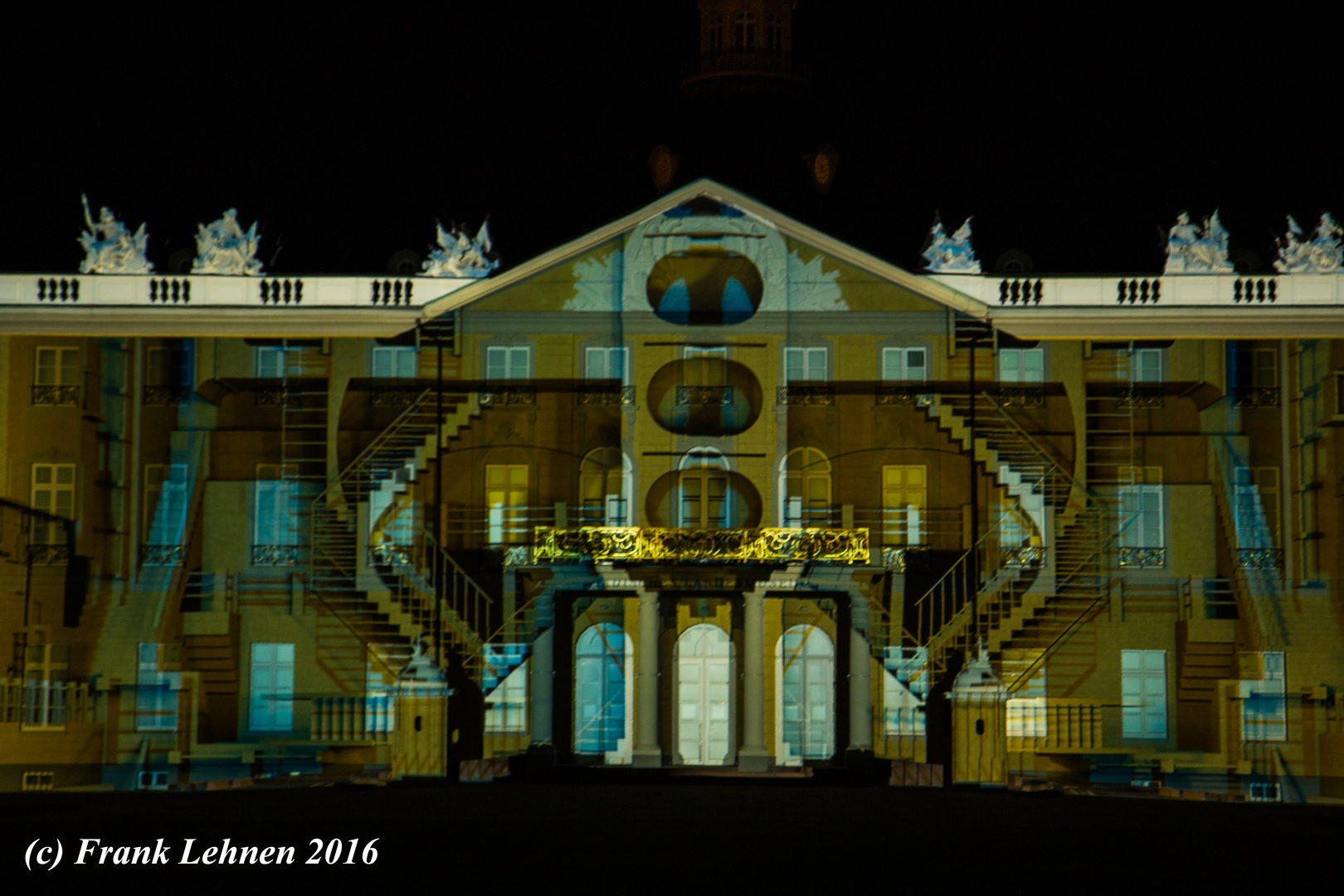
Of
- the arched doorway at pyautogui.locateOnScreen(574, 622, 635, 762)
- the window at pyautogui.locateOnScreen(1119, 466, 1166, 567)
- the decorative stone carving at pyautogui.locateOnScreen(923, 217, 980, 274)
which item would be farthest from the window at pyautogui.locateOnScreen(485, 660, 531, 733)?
the window at pyautogui.locateOnScreen(1119, 466, 1166, 567)

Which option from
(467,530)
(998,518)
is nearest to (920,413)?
(998,518)

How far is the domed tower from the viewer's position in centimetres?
5119

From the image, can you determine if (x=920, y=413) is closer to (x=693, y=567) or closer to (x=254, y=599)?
(x=693, y=567)

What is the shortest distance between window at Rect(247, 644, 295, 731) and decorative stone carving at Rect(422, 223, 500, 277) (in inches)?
341

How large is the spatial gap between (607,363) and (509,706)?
751 cm

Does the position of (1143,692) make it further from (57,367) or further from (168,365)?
(57,367)

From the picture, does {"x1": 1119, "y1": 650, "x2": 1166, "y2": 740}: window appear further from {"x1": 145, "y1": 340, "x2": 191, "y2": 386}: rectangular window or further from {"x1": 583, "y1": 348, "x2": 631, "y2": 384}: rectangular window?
{"x1": 145, "y1": 340, "x2": 191, "y2": 386}: rectangular window

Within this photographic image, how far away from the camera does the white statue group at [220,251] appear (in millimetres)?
41969

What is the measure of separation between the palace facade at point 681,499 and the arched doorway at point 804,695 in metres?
0.08

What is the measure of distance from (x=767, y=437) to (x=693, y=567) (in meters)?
4.01

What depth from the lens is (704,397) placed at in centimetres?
4128

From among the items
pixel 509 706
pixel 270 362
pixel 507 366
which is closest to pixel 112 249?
pixel 270 362

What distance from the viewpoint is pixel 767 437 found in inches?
1628

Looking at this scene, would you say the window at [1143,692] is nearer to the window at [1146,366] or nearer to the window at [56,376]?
the window at [1146,366]
